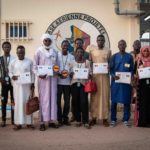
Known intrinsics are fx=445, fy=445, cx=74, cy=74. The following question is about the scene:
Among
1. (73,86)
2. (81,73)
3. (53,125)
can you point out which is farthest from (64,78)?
(53,125)

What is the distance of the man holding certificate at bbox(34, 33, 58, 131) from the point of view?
8930 mm

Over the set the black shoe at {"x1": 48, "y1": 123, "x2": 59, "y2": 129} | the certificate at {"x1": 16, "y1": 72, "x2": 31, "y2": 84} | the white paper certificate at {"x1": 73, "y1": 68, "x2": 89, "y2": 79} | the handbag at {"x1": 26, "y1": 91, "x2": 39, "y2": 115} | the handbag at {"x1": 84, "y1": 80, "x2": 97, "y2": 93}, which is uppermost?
the white paper certificate at {"x1": 73, "y1": 68, "x2": 89, "y2": 79}

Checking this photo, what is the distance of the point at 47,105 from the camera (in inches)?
357

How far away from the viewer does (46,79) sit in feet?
29.6

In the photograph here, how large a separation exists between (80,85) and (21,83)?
1.24 metres

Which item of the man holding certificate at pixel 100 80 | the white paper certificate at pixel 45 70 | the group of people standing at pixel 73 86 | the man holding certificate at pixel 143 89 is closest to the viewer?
the white paper certificate at pixel 45 70

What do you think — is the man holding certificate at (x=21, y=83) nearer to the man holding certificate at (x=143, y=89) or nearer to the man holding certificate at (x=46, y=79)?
the man holding certificate at (x=46, y=79)

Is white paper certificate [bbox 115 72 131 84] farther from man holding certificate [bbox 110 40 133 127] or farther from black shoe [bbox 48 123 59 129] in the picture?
black shoe [bbox 48 123 59 129]

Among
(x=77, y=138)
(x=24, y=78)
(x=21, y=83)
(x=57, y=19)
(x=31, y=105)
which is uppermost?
(x=57, y=19)

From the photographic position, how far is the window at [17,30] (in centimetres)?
1162

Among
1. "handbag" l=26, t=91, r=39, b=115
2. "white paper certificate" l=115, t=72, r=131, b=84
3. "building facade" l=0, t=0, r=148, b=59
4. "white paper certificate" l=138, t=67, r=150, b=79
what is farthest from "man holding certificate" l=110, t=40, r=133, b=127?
"building facade" l=0, t=0, r=148, b=59

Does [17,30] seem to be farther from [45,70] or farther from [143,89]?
[143,89]

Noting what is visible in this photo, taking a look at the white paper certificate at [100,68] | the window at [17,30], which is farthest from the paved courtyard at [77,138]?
the window at [17,30]

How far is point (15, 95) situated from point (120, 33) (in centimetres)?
398
